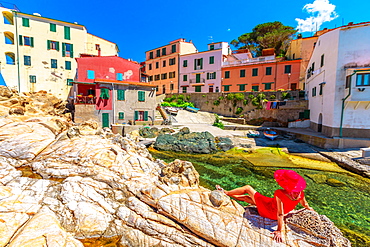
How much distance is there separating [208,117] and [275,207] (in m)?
27.4

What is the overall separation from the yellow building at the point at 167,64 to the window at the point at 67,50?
57.4 feet

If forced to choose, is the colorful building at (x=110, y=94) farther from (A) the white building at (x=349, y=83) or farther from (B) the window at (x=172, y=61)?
(A) the white building at (x=349, y=83)

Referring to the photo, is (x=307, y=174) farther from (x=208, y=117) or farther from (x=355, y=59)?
(x=208, y=117)

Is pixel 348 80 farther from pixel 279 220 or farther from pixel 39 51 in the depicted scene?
pixel 39 51

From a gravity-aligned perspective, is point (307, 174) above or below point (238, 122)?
below

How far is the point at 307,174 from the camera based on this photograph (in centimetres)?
1296

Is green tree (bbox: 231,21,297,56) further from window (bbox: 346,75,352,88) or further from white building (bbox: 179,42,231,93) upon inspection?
window (bbox: 346,75,352,88)

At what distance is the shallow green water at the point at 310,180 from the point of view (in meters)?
8.09

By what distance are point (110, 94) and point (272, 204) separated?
24.8 meters

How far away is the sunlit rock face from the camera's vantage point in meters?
4.64

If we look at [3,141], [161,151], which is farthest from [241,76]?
[3,141]

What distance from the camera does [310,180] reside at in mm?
11969

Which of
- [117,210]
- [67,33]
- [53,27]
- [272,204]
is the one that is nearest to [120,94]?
[67,33]

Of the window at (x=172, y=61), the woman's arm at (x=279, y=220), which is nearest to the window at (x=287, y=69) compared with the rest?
the window at (x=172, y=61)
